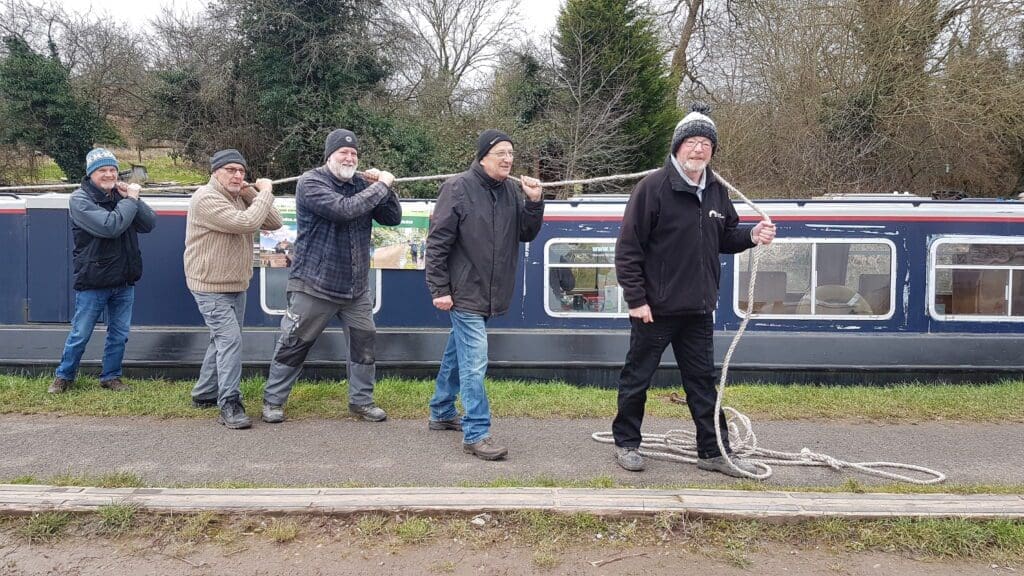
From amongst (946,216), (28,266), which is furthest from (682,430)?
(28,266)

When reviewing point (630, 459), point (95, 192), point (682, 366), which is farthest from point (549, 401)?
point (95, 192)

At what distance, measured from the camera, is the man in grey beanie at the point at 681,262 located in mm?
4156

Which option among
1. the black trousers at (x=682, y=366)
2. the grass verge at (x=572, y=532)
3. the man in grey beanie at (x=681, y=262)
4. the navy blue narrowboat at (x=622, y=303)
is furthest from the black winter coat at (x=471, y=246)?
the navy blue narrowboat at (x=622, y=303)

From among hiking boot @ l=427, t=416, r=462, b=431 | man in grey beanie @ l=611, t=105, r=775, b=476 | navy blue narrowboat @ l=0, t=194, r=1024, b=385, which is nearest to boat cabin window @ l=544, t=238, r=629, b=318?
navy blue narrowboat @ l=0, t=194, r=1024, b=385

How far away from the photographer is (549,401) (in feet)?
19.1

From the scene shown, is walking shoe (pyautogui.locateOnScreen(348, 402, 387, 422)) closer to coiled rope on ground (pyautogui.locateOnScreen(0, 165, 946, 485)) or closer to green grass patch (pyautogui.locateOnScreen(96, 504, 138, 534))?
coiled rope on ground (pyautogui.locateOnScreen(0, 165, 946, 485))

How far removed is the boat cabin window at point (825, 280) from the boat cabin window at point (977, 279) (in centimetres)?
43

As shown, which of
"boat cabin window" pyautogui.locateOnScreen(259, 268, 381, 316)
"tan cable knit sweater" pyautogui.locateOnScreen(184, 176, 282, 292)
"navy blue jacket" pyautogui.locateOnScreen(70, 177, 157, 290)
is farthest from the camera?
"boat cabin window" pyautogui.locateOnScreen(259, 268, 381, 316)

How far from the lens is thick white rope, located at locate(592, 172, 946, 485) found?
4328 mm

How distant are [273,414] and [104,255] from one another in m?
1.86

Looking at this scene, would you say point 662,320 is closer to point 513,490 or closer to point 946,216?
point 513,490

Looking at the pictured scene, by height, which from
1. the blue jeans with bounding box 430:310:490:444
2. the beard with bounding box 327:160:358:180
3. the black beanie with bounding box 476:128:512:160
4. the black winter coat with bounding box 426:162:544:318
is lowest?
the blue jeans with bounding box 430:310:490:444

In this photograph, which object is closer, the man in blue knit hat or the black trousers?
the black trousers

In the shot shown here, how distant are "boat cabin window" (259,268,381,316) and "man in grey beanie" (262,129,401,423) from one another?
1379mm
